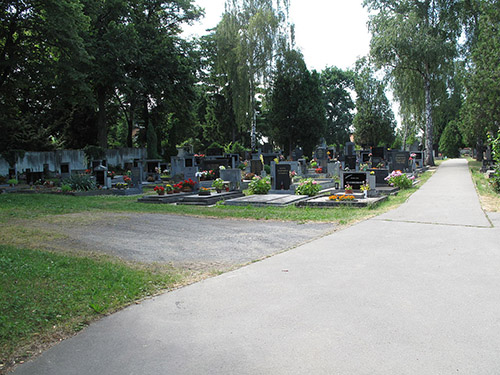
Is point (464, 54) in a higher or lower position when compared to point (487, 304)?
higher

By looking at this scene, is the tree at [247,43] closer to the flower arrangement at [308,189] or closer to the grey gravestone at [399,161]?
the grey gravestone at [399,161]

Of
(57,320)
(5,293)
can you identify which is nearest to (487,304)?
(57,320)

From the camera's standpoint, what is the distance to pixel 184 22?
41.0 metres

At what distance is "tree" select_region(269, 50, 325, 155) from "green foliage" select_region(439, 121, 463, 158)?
33.7 metres

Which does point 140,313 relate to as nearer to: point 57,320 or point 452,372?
point 57,320

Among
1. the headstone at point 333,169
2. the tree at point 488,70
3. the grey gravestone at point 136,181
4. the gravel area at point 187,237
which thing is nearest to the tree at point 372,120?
the tree at point 488,70

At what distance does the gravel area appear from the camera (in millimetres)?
7004

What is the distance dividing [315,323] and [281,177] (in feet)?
45.0

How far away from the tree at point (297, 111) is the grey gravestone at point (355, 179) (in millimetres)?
28591

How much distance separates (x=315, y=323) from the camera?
4059mm

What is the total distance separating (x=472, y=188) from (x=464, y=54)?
2022cm

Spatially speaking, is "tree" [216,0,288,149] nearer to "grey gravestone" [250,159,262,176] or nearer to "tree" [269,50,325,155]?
"tree" [269,50,325,155]

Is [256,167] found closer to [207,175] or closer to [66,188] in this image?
[207,175]

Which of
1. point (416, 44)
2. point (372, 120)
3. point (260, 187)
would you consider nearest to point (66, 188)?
point (260, 187)
